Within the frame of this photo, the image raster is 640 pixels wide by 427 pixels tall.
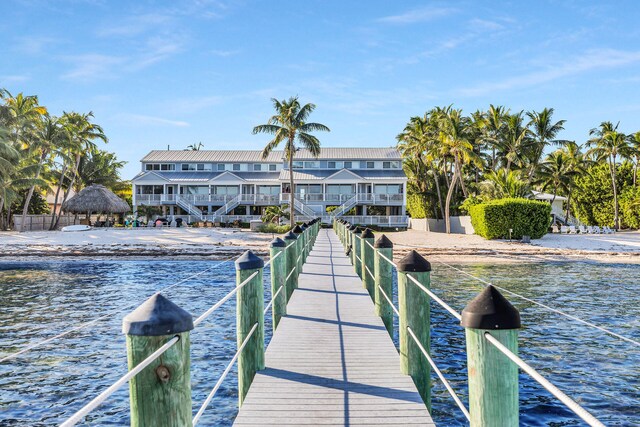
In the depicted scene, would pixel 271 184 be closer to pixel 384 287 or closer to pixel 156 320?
pixel 384 287

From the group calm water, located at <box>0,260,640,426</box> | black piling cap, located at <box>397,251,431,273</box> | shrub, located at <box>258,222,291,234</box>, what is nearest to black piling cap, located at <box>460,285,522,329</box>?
black piling cap, located at <box>397,251,431,273</box>

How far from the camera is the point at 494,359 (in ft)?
9.36

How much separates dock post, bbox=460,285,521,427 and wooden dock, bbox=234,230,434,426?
5.97 feet

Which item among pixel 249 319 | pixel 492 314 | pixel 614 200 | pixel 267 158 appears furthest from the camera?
pixel 267 158

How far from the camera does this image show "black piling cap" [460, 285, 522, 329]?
280 centimetres

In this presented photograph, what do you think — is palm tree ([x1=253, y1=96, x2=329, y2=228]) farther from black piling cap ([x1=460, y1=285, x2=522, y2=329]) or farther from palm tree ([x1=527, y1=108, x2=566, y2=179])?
black piling cap ([x1=460, y1=285, x2=522, y2=329])

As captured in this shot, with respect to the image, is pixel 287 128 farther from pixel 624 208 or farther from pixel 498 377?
pixel 498 377

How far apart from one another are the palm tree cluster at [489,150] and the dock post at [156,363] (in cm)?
4568

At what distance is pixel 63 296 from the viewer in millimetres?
16906

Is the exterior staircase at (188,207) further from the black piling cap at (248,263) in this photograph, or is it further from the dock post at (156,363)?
the dock post at (156,363)

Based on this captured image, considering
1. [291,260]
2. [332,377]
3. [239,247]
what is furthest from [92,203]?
[332,377]

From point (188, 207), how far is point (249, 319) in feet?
173

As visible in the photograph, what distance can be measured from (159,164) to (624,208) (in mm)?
48079

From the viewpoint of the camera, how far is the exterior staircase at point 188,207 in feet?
185
